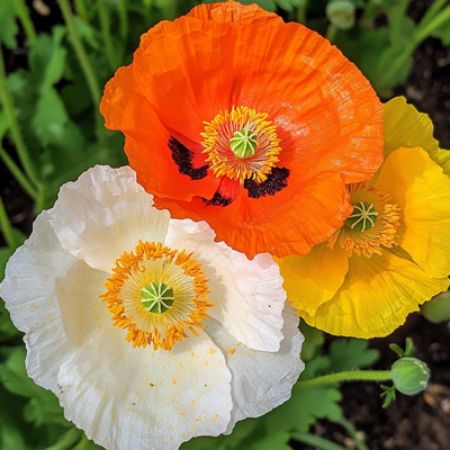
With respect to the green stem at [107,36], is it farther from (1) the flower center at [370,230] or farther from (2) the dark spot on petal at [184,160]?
(1) the flower center at [370,230]

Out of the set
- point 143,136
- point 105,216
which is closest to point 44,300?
point 105,216

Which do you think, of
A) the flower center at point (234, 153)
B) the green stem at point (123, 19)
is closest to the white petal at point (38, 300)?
the flower center at point (234, 153)

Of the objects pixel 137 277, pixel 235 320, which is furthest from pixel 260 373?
pixel 137 277

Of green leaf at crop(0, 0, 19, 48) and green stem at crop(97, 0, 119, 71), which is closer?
green stem at crop(97, 0, 119, 71)

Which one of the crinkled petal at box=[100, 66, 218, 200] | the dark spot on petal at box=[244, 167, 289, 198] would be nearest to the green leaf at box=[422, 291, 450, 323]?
the dark spot on petal at box=[244, 167, 289, 198]

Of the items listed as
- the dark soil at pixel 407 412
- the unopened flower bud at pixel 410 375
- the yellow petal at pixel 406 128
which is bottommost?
the dark soil at pixel 407 412

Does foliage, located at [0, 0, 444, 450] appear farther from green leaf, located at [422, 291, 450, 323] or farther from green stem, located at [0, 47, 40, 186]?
green leaf, located at [422, 291, 450, 323]

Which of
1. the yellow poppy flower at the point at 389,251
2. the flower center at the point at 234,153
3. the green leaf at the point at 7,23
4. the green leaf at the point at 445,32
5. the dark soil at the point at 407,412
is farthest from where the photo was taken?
the dark soil at the point at 407,412
